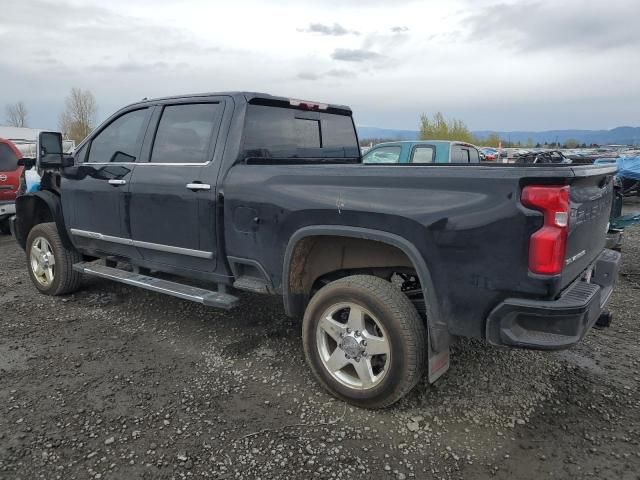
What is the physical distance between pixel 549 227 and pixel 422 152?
667cm

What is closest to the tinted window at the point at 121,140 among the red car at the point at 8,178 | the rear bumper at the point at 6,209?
the red car at the point at 8,178

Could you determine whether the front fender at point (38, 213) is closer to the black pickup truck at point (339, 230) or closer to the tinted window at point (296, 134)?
the black pickup truck at point (339, 230)

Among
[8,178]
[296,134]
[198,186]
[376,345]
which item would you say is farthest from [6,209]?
[376,345]

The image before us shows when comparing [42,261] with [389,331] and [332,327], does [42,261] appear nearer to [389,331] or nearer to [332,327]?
[332,327]

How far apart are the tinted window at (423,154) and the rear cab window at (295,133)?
3998 millimetres

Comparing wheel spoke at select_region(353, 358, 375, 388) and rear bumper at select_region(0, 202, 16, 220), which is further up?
rear bumper at select_region(0, 202, 16, 220)

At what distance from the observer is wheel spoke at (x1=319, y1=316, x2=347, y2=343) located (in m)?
3.08

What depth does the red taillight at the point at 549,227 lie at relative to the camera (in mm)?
2324

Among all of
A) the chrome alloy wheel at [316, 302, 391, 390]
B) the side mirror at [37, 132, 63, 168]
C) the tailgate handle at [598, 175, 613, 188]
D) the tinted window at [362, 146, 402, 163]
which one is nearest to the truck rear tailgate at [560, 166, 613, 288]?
the tailgate handle at [598, 175, 613, 188]

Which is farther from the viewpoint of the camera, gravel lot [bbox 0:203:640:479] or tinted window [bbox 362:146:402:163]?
tinted window [bbox 362:146:402:163]

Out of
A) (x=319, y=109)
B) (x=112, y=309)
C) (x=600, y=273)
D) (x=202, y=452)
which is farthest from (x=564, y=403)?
(x=112, y=309)

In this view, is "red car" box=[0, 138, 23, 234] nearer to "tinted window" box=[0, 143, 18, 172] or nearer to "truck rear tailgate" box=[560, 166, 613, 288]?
"tinted window" box=[0, 143, 18, 172]

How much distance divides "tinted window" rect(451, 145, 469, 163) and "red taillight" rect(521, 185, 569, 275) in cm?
642

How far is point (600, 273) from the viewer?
10.7 feet
